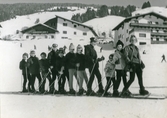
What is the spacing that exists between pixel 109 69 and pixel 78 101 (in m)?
0.68

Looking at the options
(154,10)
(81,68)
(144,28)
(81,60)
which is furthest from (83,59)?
(154,10)

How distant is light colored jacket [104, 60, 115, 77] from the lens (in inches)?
188

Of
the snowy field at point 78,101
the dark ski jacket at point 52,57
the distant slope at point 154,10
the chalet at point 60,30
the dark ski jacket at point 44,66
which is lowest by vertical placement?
the snowy field at point 78,101

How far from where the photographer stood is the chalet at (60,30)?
4.91 meters

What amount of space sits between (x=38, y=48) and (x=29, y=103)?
866mm

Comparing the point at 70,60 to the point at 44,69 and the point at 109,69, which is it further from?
the point at 109,69

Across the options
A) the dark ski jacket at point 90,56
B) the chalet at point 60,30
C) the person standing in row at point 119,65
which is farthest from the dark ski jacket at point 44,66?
the person standing in row at point 119,65

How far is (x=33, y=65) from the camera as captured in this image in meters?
4.89

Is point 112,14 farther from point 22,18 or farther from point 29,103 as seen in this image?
point 29,103

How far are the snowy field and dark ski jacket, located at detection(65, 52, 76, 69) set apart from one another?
0.18 m

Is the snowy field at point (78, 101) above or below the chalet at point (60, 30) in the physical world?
below

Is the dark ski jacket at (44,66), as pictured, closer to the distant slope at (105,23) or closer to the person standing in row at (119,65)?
the distant slope at (105,23)

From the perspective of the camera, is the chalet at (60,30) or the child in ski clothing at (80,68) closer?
the child in ski clothing at (80,68)

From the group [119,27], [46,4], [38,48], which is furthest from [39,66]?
[119,27]
